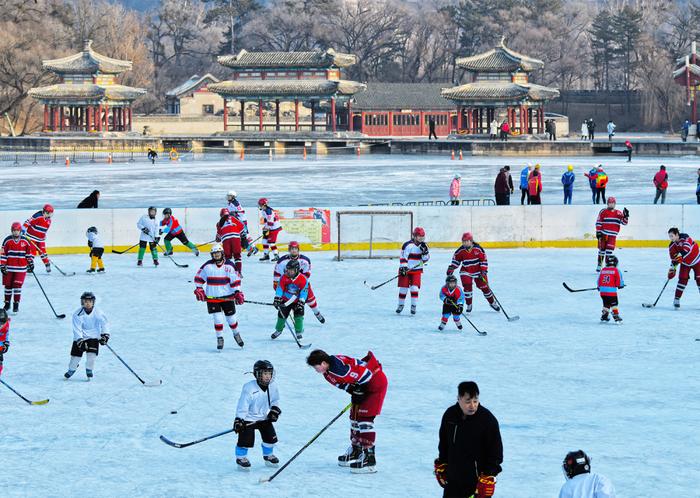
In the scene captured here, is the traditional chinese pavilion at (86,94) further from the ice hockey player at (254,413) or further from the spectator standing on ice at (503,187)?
the ice hockey player at (254,413)

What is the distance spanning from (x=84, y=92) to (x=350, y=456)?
74.7 m

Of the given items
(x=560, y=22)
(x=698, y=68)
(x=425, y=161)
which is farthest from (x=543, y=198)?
(x=560, y=22)

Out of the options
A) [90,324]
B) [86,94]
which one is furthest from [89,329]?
[86,94]

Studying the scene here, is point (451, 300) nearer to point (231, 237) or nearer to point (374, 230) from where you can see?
point (231, 237)

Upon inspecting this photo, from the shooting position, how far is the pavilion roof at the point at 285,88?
80.2m

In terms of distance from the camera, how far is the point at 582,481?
6.47 m

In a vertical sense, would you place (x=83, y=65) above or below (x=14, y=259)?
above

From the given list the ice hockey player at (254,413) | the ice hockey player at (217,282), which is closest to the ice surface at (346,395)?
the ice hockey player at (254,413)

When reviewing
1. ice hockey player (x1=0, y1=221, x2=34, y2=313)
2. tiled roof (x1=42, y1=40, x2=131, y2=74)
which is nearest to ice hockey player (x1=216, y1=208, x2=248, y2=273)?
ice hockey player (x1=0, y1=221, x2=34, y2=313)

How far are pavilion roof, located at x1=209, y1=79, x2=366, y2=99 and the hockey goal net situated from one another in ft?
182

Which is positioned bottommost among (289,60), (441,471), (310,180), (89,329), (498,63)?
(441,471)

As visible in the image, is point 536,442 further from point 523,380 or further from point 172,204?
point 172,204

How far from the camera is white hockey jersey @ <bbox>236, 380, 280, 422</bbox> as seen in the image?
377 inches

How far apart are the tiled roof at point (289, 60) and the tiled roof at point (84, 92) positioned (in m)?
6.91
